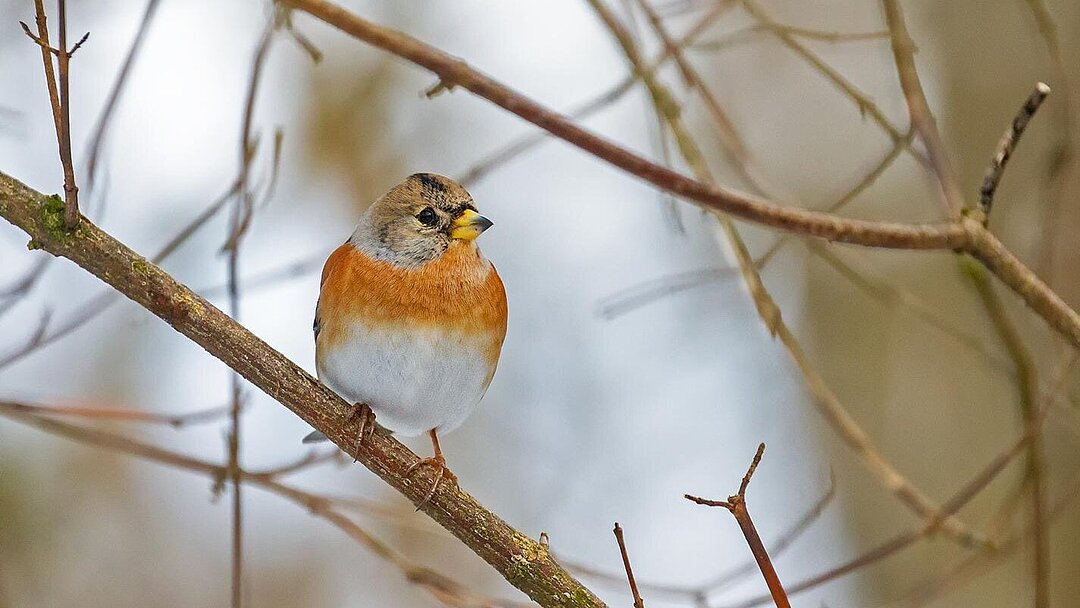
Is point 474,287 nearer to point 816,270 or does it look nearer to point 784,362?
point 784,362

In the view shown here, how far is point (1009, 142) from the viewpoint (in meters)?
1.98

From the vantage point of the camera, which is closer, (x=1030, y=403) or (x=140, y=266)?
(x=140, y=266)

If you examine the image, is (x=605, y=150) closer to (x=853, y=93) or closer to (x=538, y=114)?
(x=538, y=114)

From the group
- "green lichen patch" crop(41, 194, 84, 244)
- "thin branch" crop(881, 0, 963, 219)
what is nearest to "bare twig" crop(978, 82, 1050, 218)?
"thin branch" crop(881, 0, 963, 219)

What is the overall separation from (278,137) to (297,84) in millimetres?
3994

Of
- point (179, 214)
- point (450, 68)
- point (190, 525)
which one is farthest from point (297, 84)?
point (450, 68)

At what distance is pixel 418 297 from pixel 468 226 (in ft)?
0.83

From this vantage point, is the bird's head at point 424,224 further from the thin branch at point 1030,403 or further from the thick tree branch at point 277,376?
the thin branch at point 1030,403

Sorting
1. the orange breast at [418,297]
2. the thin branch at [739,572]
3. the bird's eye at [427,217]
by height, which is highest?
the bird's eye at [427,217]

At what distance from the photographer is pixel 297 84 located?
605 cm

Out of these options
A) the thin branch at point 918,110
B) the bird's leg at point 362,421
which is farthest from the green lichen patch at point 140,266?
the thin branch at point 918,110

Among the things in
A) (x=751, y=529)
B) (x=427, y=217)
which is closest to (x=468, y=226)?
(x=427, y=217)

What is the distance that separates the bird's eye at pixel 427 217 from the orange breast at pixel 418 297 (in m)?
0.09

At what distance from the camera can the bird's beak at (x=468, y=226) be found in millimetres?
2713
